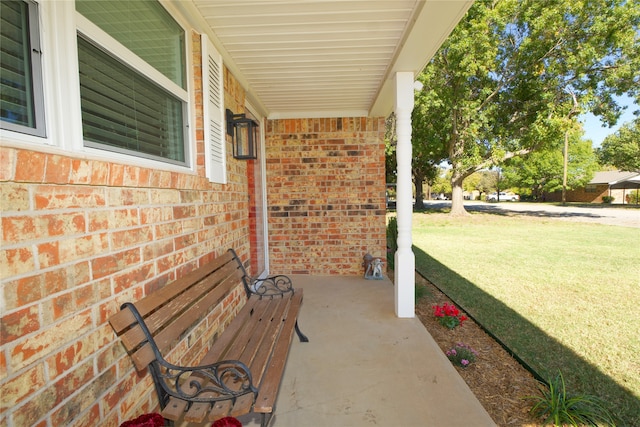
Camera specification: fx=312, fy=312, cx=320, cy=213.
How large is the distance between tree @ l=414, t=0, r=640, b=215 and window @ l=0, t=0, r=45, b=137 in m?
13.3

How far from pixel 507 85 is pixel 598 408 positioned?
1462 centimetres

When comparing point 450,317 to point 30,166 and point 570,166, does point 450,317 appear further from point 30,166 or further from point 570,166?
point 570,166

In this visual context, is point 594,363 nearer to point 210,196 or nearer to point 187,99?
point 210,196

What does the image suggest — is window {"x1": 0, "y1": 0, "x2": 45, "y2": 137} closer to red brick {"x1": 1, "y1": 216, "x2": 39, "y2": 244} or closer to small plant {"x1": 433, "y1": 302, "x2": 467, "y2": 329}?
red brick {"x1": 1, "y1": 216, "x2": 39, "y2": 244}

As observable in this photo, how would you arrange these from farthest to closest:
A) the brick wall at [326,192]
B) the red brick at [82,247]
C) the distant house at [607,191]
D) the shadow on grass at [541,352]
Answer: the distant house at [607,191] → the brick wall at [326,192] → the shadow on grass at [541,352] → the red brick at [82,247]

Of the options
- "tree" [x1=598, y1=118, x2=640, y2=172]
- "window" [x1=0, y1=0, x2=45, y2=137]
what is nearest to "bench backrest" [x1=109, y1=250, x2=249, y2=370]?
"window" [x1=0, y1=0, x2=45, y2=137]

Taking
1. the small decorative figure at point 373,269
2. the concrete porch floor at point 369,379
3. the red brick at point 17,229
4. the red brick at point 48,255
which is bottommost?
the concrete porch floor at point 369,379

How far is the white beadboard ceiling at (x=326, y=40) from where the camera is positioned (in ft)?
7.70

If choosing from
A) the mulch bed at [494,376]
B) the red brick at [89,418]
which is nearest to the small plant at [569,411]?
the mulch bed at [494,376]

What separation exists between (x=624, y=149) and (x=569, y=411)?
3728 centimetres

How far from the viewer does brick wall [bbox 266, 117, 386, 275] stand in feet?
17.4

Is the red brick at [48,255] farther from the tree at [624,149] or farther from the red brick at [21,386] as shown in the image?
the tree at [624,149]

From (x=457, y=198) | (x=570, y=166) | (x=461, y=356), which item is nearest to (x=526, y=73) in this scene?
(x=457, y=198)

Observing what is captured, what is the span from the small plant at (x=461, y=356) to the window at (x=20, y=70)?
127 inches
